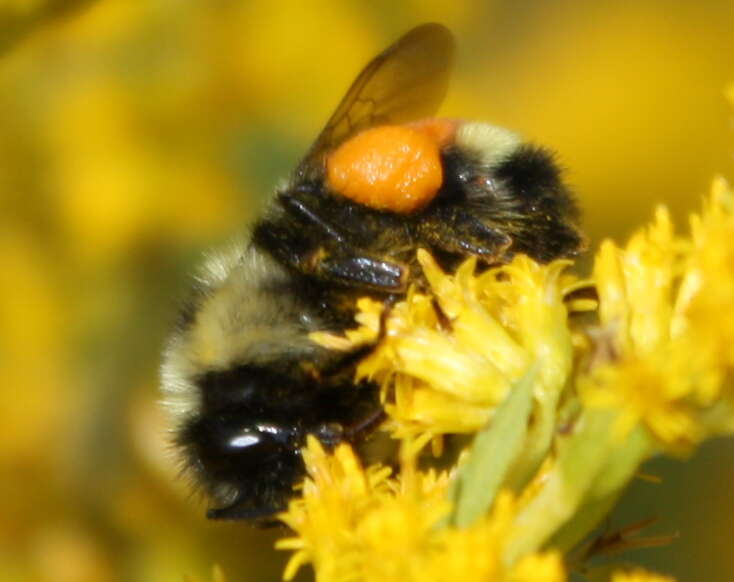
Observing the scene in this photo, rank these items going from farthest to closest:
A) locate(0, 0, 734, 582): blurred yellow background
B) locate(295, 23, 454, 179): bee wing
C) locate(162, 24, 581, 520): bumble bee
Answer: locate(0, 0, 734, 582): blurred yellow background < locate(295, 23, 454, 179): bee wing < locate(162, 24, 581, 520): bumble bee

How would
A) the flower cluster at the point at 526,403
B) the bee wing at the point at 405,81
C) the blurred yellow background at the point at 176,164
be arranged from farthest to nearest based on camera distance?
the blurred yellow background at the point at 176,164 → the bee wing at the point at 405,81 → the flower cluster at the point at 526,403

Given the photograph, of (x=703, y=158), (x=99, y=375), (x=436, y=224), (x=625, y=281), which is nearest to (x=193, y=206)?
(x=99, y=375)

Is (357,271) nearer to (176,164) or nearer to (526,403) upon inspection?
(526,403)

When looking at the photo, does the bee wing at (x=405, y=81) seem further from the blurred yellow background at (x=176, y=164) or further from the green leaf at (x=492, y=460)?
the blurred yellow background at (x=176, y=164)

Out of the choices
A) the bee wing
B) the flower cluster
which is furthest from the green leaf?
the bee wing

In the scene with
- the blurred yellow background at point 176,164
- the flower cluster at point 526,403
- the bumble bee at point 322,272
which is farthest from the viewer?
the blurred yellow background at point 176,164

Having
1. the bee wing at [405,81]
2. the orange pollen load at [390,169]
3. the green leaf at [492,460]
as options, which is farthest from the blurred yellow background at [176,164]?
the green leaf at [492,460]

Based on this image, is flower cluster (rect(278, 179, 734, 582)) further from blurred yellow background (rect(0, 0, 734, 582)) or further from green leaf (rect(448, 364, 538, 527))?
blurred yellow background (rect(0, 0, 734, 582))
